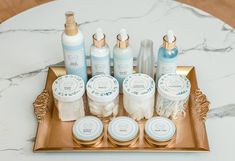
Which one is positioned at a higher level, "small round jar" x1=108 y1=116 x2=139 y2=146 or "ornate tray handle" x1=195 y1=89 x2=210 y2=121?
"ornate tray handle" x1=195 y1=89 x2=210 y2=121

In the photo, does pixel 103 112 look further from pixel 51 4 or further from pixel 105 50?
pixel 51 4

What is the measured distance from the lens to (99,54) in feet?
3.29

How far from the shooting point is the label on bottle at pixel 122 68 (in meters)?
1.02

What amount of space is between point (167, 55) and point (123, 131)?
22cm

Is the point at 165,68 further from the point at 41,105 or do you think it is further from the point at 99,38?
the point at 41,105

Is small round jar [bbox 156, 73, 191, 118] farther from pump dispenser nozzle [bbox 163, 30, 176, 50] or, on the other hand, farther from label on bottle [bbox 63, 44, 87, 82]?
label on bottle [bbox 63, 44, 87, 82]

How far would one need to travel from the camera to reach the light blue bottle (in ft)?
3.23

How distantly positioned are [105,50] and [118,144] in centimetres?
24

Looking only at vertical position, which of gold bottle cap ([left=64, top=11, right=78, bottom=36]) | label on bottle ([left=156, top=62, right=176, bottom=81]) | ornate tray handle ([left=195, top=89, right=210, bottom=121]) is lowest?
ornate tray handle ([left=195, top=89, right=210, bottom=121])

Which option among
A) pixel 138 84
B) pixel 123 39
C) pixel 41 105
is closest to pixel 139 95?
pixel 138 84

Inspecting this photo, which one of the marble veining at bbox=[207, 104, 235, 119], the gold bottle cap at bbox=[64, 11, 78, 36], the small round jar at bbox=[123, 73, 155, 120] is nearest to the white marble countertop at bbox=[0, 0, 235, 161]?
the marble veining at bbox=[207, 104, 235, 119]

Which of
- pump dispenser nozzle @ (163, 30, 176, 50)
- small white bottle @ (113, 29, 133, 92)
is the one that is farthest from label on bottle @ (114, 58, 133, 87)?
pump dispenser nozzle @ (163, 30, 176, 50)

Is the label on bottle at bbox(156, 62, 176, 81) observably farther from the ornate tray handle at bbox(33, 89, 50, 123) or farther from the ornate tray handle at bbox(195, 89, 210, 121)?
the ornate tray handle at bbox(33, 89, 50, 123)

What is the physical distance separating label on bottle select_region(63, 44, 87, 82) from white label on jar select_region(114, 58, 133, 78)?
0.09 m
